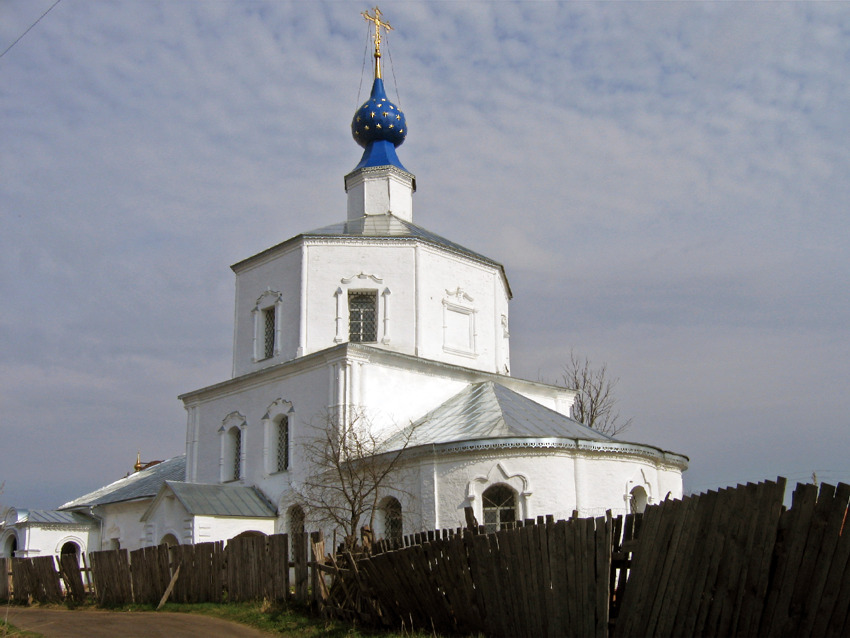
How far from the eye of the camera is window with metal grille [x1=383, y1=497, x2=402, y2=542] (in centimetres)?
1635

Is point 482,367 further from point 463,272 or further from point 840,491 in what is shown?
point 840,491

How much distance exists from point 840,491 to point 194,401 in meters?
→ 18.3

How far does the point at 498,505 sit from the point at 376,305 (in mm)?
6193

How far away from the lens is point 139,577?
48.9ft

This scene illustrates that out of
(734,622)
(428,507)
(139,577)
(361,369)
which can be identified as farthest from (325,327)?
(734,622)

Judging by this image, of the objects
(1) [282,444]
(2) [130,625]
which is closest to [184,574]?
(2) [130,625]

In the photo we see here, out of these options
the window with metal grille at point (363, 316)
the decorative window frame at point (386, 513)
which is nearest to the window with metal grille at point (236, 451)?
the window with metal grille at point (363, 316)

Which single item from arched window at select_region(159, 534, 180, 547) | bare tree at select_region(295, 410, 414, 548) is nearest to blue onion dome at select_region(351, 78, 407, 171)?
bare tree at select_region(295, 410, 414, 548)

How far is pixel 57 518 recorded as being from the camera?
79.5 feet

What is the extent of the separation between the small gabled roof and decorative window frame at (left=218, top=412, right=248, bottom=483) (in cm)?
126

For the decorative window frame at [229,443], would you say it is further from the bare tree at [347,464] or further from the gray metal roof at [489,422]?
the gray metal roof at [489,422]

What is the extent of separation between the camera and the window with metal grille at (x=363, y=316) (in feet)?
64.6

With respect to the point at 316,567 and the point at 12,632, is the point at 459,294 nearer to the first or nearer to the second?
the point at 316,567

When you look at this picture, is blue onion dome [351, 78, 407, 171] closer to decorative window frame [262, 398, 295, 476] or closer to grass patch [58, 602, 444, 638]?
decorative window frame [262, 398, 295, 476]
